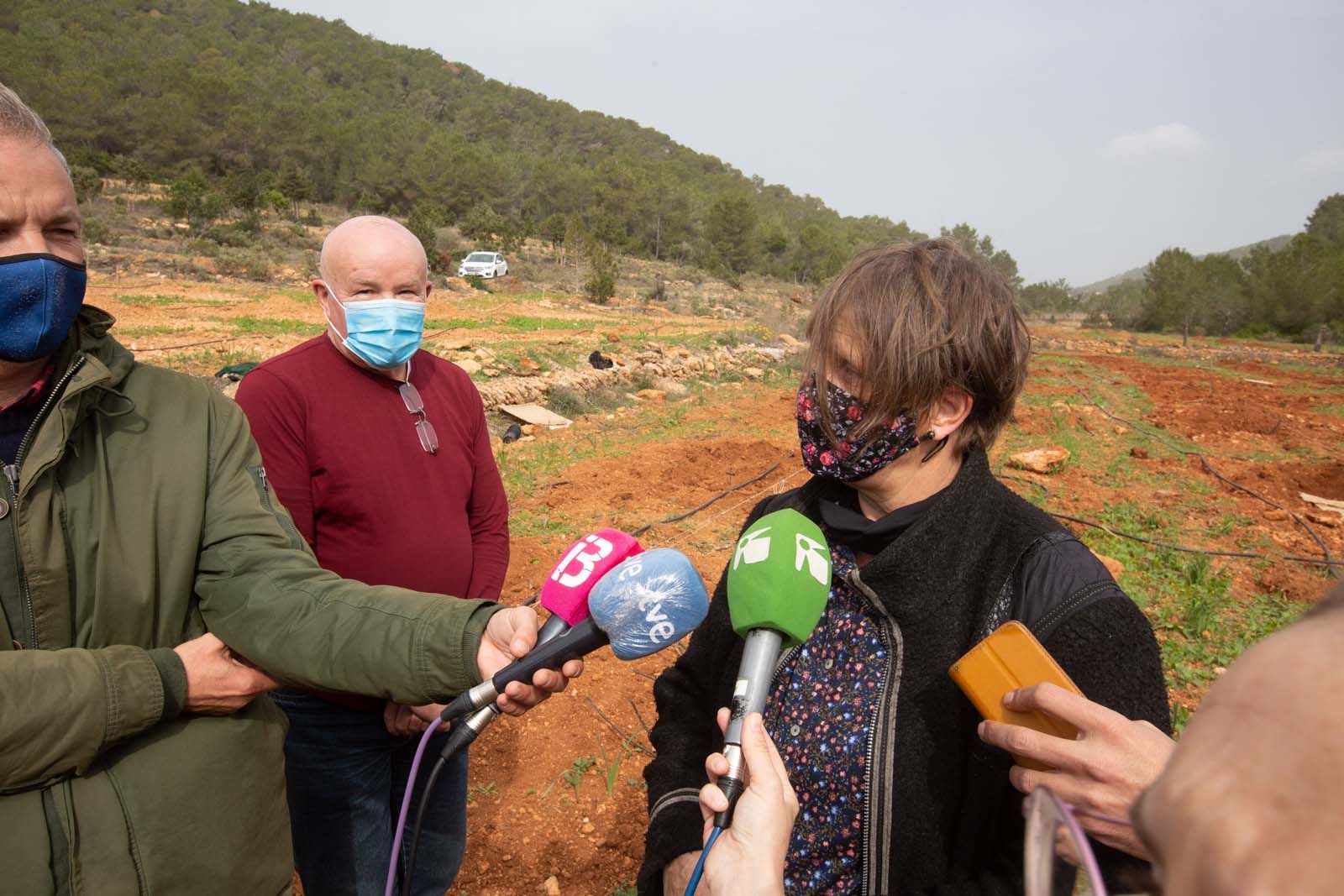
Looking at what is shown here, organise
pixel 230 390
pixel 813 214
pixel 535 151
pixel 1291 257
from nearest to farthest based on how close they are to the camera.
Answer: pixel 230 390
pixel 1291 257
pixel 535 151
pixel 813 214

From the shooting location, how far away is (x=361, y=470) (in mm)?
2209

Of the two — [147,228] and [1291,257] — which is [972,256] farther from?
[1291,257]

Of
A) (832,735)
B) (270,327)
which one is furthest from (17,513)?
(270,327)

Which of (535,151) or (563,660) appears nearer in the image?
(563,660)

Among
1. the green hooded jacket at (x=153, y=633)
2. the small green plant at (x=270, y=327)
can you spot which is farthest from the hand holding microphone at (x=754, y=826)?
the small green plant at (x=270, y=327)

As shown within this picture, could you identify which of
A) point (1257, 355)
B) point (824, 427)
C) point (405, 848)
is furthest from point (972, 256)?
point (1257, 355)

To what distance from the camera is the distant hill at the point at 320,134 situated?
40.0 meters

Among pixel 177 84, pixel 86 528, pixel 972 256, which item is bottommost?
pixel 86 528

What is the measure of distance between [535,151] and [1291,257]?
206ft

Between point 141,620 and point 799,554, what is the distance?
1.24 m

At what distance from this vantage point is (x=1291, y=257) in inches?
1686

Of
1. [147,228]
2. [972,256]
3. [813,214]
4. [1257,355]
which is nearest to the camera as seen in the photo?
[972,256]

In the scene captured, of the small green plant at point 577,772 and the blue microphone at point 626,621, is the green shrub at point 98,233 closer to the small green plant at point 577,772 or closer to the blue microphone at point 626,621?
the small green plant at point 577,772

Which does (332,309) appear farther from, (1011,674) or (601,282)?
(601,282)
